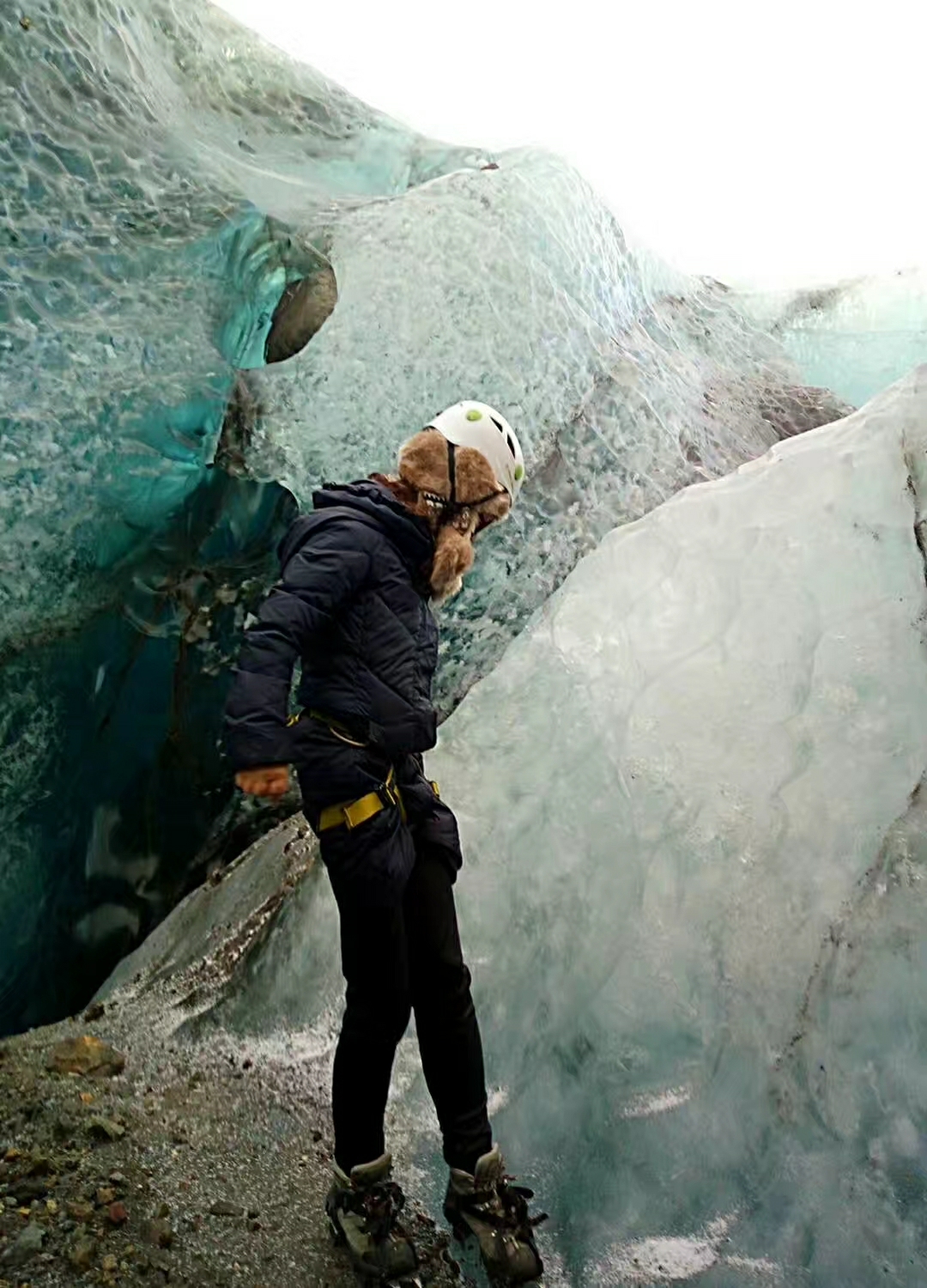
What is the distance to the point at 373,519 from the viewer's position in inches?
78.3

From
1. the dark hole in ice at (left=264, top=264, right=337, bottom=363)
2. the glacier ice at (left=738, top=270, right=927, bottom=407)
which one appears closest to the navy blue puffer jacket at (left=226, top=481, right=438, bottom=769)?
the dark hole in ice at (left=264, top=264, right=337, bottom=363)

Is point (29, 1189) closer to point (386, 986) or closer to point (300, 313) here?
point (386, 986)

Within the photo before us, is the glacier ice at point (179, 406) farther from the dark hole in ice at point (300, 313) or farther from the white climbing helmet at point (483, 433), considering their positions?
the white climbing helmet at point (483, 433)

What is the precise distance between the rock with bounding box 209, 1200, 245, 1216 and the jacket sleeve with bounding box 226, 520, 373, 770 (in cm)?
85

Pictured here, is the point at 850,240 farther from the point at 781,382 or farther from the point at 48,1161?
the point at 48,1161

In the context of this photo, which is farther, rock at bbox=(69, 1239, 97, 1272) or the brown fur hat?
the brown fur hat

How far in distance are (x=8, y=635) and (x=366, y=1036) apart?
1.76 m

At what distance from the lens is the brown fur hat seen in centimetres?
206

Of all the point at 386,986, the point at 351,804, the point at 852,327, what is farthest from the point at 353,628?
the point at 852,327

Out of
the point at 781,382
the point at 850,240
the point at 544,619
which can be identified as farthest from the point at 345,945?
the point at 850,240

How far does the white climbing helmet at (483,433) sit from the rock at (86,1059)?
1.50 metres

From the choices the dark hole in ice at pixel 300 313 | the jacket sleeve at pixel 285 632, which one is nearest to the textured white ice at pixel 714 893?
the jacket sleeve at pixel 285 632

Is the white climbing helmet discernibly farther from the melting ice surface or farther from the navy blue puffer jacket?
the melting ice surface

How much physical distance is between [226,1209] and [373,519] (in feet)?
4.01
